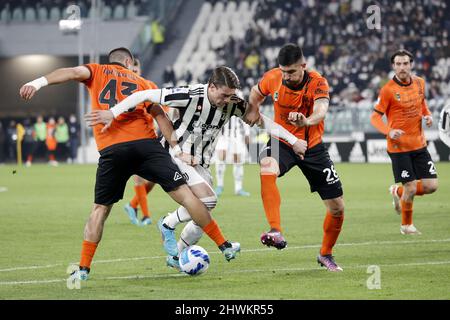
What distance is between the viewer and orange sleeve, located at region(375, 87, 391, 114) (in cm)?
1428

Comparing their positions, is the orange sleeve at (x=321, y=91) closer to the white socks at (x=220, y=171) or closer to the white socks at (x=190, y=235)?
the white socks at (x=190, y=235)

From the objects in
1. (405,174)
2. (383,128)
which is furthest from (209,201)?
(405,174)

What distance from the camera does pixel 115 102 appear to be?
388 inches

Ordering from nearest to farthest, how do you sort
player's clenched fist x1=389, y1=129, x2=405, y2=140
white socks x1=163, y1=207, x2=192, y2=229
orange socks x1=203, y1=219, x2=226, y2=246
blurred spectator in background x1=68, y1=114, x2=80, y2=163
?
orange socks x1=203, y1=219, x2=226, y2=246 → white socks x1=163, y1=207, x2=192, y2=229 → player's clenched fist x1=389, y1=129, x2=405, y2=140 → blurred spectator in background x1=68, y1=114, x2=80, y2=163

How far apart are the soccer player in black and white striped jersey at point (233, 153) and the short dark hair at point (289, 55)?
1220 cm

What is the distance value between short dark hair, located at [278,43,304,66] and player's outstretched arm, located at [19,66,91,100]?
187 cm

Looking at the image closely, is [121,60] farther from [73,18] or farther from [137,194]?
[73,18]

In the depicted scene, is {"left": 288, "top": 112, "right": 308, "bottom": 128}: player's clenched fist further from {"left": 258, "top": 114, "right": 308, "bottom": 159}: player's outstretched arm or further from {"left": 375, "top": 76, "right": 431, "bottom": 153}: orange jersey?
{"left": 375, "top": 76, "right": 431, "bottom": 153}: orange jersey

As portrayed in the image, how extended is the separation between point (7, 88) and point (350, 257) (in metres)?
39.0

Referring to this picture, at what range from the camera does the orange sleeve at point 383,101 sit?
562 inches

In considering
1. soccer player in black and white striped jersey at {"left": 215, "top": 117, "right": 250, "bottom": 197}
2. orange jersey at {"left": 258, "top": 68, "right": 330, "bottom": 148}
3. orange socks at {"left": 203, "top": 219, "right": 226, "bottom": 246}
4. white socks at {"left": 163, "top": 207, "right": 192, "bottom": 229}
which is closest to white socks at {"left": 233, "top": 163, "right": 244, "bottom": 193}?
soccer player in black and white striped jersey at {"left": 215, "top": 117, "right": 250, "bottom": 197}

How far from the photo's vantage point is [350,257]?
11422mm

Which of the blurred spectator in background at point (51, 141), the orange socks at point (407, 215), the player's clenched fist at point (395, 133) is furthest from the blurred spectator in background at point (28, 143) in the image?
the player's clenched fist at point (395, 133)
